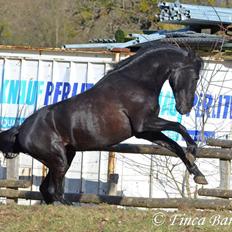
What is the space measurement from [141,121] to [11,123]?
367cm

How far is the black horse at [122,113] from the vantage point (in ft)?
25.8

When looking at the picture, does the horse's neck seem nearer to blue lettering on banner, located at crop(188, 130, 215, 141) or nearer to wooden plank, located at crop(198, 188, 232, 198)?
wooden plank, located at crop(198, 188, 232, 198)

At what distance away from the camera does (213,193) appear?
28.4ft

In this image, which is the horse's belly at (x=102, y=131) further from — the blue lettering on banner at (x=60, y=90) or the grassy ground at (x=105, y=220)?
the blue lettering on banner at (x=60, y=90)

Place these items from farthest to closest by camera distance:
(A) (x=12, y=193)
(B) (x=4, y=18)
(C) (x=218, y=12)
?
(B) (x=4, y=18) → (C) (x=218, y=12) → (A) (x=12, y=193)

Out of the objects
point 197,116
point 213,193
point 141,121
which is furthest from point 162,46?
point 197,116

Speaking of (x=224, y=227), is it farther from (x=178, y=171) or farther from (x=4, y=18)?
(x=4, y=18)

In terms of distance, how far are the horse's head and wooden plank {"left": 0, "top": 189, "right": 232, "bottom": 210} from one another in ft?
4.07

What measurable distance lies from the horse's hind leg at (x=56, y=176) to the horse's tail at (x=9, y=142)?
561 millimetres

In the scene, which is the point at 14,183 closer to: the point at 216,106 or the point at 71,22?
the point at 216,106

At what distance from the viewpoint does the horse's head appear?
8055mm

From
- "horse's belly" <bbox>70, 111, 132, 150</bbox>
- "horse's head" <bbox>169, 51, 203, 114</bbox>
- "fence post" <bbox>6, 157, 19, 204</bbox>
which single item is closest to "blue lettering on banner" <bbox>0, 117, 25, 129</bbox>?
"fence post" <bbox>6, 157, 19, 204</bbox>

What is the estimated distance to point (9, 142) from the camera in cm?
857

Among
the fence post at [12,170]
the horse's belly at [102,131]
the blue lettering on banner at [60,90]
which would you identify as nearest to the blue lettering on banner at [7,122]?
the blue lettering on banner at [60,90]
